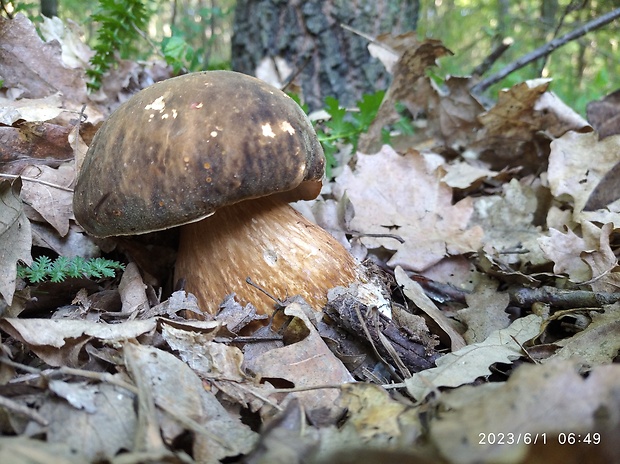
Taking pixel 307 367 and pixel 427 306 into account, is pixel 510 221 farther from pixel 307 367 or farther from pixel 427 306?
pixel 307 367

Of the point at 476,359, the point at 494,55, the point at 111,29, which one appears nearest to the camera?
the point at 476,359

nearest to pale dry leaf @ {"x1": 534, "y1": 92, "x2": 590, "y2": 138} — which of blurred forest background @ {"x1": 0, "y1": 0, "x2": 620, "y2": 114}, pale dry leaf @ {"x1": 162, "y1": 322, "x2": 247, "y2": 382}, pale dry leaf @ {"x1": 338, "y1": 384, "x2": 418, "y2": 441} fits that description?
blurred forest background @ {"x1": 0, "y1": 0, "x2": 620, "y2": 114}

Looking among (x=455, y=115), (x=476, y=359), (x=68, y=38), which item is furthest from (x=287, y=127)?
(x=68, y=38)

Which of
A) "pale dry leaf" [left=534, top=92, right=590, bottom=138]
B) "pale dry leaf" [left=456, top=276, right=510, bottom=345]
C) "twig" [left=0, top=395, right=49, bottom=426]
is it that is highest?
"pale dry leaf" [left=534, top=92, right=590, bottom=138]

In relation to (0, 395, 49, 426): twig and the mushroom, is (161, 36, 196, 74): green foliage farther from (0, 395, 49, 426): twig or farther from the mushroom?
(0, 395, 49, 426): twig

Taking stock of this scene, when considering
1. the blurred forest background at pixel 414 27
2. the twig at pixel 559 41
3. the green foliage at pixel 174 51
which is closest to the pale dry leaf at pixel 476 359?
the twig at pixel 559 41

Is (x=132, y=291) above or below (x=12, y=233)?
below
